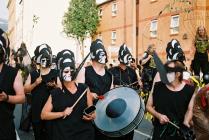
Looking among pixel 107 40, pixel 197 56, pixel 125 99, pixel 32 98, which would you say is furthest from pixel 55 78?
pixel 107 40

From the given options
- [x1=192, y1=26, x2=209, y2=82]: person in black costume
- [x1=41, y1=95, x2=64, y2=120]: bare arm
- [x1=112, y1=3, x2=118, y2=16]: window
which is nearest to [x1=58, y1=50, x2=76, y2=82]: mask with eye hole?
[x1=41, y1=95, x2=64, y2=120]: bare arm

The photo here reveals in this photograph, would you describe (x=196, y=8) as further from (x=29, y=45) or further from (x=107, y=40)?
(x=29, y=45)

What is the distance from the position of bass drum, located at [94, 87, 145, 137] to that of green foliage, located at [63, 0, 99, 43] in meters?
45.4

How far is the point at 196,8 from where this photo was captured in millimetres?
32781

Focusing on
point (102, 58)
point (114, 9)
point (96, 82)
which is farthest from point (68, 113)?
point (114, 9)

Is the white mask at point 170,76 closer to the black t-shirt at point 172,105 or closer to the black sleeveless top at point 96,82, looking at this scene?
the black t-shirt at point 172,105

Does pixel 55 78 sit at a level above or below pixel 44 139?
above

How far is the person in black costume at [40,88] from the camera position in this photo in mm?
8703

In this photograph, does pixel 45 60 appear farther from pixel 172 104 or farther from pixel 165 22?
pixel 165 22

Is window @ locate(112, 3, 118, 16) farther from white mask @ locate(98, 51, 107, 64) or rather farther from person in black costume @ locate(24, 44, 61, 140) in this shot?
white mask @ locate(98, 51, 107, 64)

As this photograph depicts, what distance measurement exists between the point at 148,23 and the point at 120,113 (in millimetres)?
33509

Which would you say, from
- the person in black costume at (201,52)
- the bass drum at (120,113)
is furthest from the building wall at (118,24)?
the bass drum at (120,113)

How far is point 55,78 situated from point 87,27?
4465 cm

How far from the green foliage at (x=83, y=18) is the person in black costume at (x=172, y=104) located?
4605cm
